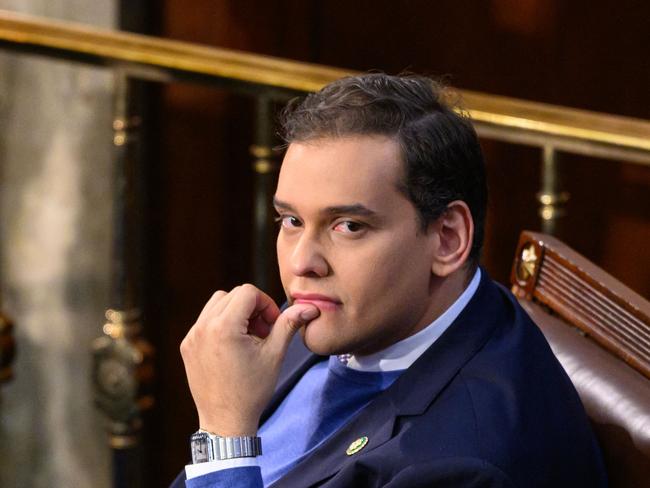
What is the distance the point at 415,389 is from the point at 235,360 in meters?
0.25

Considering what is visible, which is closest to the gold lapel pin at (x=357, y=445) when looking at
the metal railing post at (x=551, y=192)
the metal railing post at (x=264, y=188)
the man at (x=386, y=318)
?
the man at (x=386, y=318)

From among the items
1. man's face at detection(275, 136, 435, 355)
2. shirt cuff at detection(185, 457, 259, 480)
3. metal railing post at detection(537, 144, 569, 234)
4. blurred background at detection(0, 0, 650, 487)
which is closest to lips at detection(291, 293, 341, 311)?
man's face at detection(275, 136, 435, 355)

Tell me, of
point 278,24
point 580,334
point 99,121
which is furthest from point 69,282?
point 580,334

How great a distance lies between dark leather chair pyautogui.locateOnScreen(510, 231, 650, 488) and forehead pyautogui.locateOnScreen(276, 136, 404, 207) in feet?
1.22

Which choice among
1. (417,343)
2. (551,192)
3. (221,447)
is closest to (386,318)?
(417,343)

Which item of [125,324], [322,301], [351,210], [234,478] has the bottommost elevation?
[125,324]

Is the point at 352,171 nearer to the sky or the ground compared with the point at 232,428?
nearer to the sky

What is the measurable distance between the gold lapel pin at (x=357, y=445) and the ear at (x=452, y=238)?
9.3 inches

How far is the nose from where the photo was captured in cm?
189

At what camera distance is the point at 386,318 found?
1.92m

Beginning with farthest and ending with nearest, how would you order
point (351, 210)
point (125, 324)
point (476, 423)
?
1. point (125, 324)
2. point (351, 210)
3. point (476, 423)

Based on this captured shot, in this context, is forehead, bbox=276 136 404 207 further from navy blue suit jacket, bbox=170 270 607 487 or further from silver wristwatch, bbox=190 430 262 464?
silver wristwatch, bbox=190 430 262 464

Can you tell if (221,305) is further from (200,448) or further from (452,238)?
(452,238)

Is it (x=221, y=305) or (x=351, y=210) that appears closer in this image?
(x=351, y=210)
